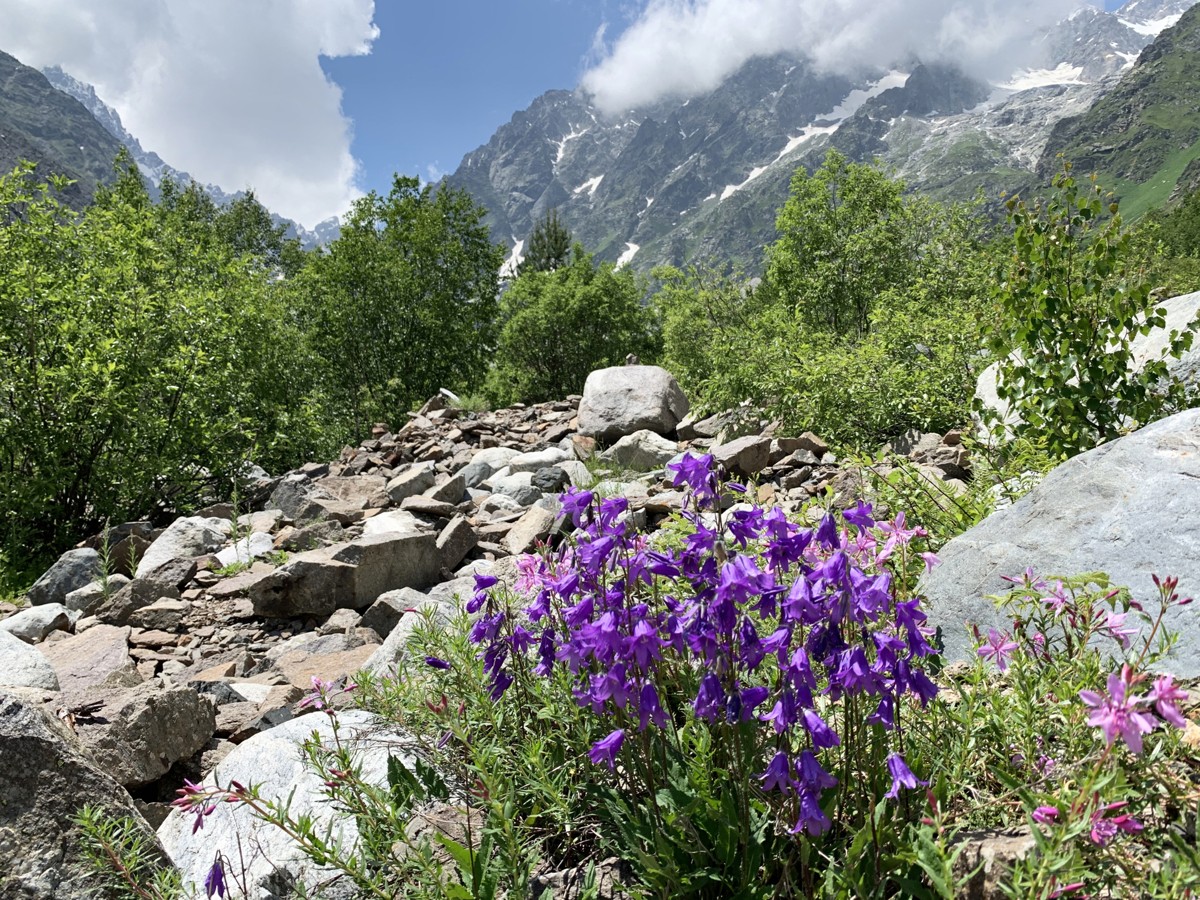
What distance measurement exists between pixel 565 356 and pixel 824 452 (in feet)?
56.2

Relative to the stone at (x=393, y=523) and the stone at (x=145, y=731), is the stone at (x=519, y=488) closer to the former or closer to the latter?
the stone at (x=393, y=523)

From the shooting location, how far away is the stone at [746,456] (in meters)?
7.69

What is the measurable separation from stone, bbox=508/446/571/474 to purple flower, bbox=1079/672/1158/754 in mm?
8304

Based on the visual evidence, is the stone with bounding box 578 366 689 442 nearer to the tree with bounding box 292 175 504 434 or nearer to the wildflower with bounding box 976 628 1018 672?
the wildflower with bounding box 976 628 1018 672

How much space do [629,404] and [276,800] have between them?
902 centimetres

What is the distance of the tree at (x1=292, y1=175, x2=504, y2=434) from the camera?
2125 cm

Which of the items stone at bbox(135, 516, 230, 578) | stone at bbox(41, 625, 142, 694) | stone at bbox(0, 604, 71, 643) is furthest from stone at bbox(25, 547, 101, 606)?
stone at bbox(41, 625, 142, 694)

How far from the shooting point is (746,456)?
7770 mm

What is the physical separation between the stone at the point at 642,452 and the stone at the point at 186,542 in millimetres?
4808

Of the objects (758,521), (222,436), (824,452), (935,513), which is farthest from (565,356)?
(758,521)

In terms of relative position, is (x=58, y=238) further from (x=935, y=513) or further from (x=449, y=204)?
(x=449, y=204)

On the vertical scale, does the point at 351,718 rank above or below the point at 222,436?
below

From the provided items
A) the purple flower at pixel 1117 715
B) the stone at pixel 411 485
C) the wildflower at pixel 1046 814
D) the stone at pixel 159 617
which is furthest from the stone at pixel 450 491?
the purple flower at pixel 1117 715

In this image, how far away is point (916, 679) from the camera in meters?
1.72
